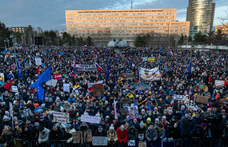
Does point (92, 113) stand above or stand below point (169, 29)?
below

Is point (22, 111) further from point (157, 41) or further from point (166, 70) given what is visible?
point (157, 41)

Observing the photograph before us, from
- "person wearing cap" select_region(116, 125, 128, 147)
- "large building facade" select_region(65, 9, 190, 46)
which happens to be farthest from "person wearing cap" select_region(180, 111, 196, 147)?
"large building facade" select_region(65, 9, 190, 46)

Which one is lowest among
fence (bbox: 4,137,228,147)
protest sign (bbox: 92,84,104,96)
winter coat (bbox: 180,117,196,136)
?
fence (bbox: 4,137,228,147)

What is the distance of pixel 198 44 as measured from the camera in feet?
190

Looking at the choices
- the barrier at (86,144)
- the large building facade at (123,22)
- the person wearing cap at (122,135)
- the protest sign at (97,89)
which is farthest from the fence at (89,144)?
the large building facade at (123,22)

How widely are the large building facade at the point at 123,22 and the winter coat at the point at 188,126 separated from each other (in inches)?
3794

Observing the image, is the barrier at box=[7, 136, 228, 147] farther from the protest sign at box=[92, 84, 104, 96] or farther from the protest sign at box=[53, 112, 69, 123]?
the protest sign at box=[92, 84, 104, 96]

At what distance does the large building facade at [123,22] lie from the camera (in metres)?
101

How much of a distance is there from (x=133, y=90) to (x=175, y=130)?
5.51 metres

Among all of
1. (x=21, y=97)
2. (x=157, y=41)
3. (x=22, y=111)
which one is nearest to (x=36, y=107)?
(x=22, y=111)

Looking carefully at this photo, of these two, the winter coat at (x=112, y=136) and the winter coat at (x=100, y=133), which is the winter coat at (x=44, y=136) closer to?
the winter coat at (x=100, y=133)

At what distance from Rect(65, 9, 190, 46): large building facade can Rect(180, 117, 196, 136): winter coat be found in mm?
96369

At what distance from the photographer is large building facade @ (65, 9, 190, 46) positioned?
10088cm

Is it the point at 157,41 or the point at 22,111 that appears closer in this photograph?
the point at 22,111
